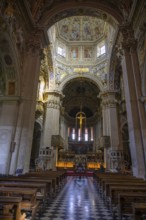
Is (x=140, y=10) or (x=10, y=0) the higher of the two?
(x=140, y=10)

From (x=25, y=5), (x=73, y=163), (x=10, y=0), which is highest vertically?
(x=25, y=5)

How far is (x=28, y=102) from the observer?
30.8ft

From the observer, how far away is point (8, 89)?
371 inches

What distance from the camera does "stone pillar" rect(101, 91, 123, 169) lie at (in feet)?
53.2

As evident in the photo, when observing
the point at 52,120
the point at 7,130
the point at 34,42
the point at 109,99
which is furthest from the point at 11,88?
the point at 109,99

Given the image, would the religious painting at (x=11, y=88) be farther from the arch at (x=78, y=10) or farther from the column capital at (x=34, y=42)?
the arch at (x=78, y=10)

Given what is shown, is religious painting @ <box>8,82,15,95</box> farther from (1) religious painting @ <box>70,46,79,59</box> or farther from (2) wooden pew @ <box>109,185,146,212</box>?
(1) religious painting @ <box>70,46,79,59</box>

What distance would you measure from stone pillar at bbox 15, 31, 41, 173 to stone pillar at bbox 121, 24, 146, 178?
5.57 meters

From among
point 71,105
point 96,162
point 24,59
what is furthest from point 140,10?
point 71,105

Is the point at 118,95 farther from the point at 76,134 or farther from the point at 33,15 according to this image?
the point at 76,134

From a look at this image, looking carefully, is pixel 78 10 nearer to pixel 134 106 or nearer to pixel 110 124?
pixel 134 106

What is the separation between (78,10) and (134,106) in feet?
30.3

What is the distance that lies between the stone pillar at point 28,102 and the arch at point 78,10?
2198 mm

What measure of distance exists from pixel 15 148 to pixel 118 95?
1391cm
